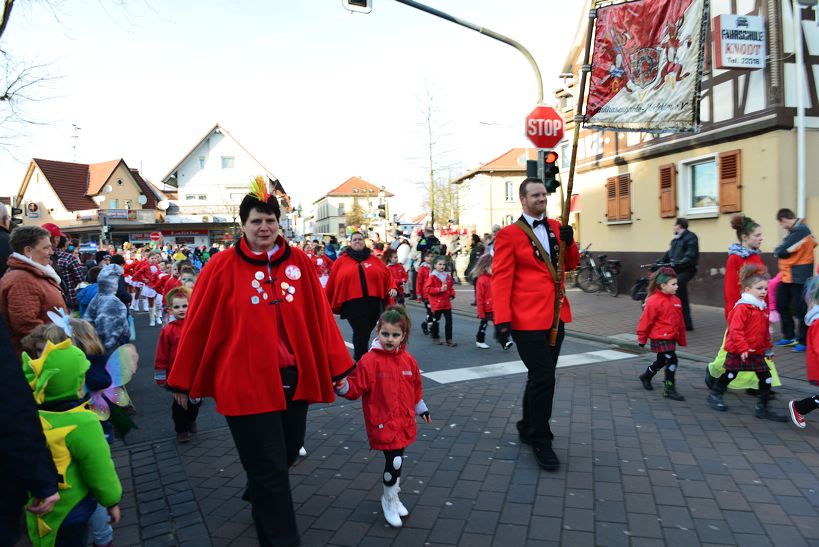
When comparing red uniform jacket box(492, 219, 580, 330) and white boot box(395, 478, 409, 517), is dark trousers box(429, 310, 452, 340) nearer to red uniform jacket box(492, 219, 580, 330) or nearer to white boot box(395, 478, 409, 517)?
red uniform jacket box(492, 219, 580, 330)

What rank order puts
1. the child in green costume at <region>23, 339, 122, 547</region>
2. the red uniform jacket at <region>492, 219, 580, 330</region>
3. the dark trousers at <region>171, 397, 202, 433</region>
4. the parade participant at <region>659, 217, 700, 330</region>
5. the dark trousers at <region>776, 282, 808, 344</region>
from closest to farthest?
1. the child in green costume at <region>23, 339, 122, 547</region>
2. the red uniform jacket at <region>492, 219, 580, 330</region>
3. the dark trousers at <region>171, 397, 202, 433</region>
4. the dark trousers at <region>776, 282, 808, 344</region>
5. the parade participant at <region>659, 217, 700, 330</region>

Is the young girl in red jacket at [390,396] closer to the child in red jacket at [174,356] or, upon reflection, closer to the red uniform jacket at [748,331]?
the child in red jacket at [174,356]

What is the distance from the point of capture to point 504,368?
24.5 ft

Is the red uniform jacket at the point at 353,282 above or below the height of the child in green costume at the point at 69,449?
above

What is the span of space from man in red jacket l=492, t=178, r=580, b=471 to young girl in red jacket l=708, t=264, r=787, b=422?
1957mm

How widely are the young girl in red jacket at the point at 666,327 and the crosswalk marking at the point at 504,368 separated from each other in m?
1.78

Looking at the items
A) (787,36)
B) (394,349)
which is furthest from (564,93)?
(394,349)

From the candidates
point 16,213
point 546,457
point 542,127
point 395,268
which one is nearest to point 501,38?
point 542,127

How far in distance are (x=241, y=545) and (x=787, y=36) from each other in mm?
A: 13005

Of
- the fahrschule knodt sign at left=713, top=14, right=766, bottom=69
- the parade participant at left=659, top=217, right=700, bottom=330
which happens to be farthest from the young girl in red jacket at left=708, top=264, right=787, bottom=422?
the fahrschule knodt sign at left=713, top=14, right=766, bottom=69

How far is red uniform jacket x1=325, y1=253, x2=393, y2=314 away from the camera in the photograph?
257 inches

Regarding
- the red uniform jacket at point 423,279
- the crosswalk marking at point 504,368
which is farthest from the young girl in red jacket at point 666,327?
the red uniform jacket at point 423,279

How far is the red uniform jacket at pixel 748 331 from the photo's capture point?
203 inches

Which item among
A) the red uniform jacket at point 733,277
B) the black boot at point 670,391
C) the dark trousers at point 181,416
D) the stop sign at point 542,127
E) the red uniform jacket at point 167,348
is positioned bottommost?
the black boot at point 670,391
